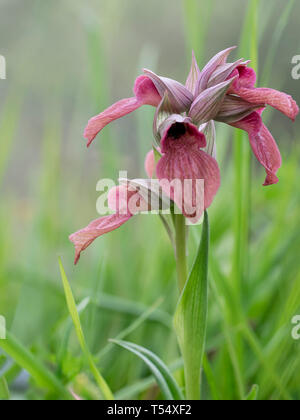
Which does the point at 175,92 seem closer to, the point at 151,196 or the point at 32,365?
the point at 151,196

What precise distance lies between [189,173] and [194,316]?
11 centimetres

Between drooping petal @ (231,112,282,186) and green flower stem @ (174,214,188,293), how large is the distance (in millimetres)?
65

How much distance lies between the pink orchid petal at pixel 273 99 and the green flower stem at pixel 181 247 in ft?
0.29

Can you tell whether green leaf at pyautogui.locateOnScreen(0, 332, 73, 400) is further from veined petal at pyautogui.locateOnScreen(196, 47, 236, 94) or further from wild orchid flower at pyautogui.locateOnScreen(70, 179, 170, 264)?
veined petal at pyautogui.locateOnScreen(196, 47, 236, 94)

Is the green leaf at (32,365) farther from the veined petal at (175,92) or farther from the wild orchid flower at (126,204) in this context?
the veined petal at (175,92)

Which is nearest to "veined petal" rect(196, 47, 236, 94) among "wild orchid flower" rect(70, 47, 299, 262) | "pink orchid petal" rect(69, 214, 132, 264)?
"wild orchid flower" rect(70, 47, 299, 262)

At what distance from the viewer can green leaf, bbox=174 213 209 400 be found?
1.08 ft

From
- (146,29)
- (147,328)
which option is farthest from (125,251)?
(146,29)

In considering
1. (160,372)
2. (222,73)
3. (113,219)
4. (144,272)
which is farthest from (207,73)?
(144,272)

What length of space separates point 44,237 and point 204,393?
45 centimetres

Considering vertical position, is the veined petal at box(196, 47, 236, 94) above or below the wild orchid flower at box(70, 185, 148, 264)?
above

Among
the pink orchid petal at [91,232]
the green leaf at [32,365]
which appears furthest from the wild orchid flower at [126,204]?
the green leaf at [32,365]

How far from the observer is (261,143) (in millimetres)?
333
